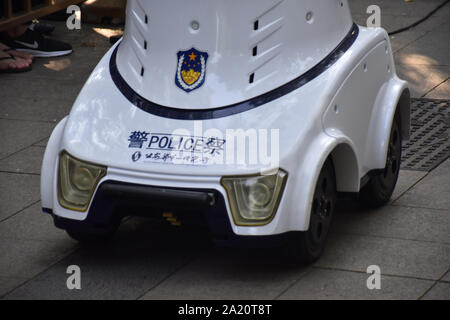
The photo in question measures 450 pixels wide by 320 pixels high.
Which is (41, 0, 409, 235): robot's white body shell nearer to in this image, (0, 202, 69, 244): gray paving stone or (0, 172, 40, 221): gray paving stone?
(0, 202, 69, 244): gray paving stone

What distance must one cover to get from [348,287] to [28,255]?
6.61 feet

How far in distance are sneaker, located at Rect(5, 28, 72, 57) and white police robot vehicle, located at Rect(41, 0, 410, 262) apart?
4.83 metres

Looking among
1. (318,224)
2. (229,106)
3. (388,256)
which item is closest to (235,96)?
(229,106)

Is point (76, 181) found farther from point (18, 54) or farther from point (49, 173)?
point (18, 54)

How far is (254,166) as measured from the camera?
515 cm

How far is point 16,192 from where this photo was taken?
684cm

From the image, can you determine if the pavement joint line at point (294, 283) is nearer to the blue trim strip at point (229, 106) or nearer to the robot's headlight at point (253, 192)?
the robot's headlight at point (253, 192)

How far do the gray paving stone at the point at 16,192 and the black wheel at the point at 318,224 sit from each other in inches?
86.2

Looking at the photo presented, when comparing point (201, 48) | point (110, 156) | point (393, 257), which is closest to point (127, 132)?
point (110, 156)

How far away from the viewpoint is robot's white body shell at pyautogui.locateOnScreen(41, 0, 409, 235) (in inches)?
206

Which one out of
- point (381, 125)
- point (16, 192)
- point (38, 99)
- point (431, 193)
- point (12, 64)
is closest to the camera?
Answer: point (381, 125)

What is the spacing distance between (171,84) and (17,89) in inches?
169
